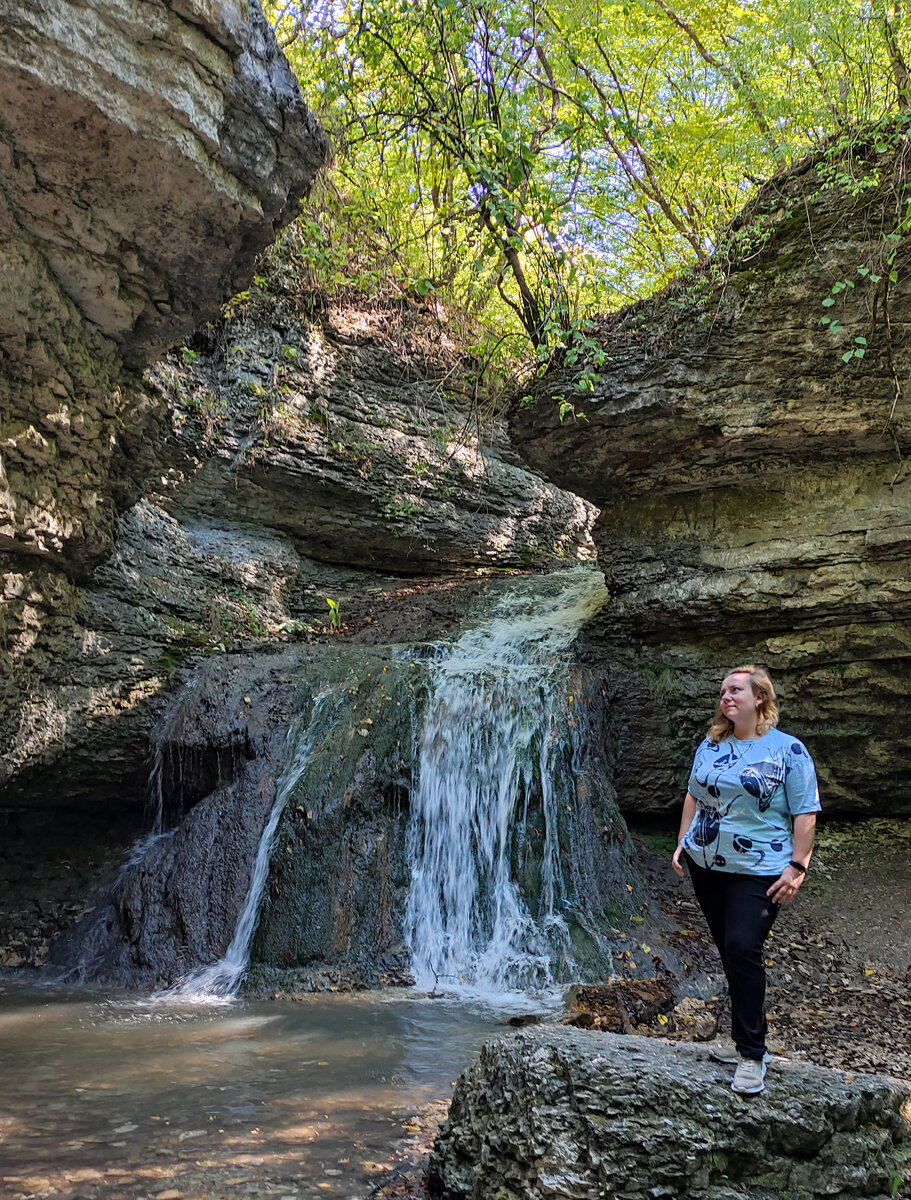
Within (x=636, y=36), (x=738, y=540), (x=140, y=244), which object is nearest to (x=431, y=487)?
(x=738, y=540)

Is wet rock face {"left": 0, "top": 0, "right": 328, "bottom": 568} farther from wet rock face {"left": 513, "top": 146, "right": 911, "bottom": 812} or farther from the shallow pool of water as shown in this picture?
wet rock face {"left": 513, "top": 146, "right": 911, "bottom": 812}

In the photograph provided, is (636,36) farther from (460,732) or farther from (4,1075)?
(4,1075)

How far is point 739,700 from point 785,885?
0.69 m

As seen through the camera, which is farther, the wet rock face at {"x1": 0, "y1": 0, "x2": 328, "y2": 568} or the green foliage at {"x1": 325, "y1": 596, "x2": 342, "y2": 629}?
the green foliage at {"x1": 325, "y1": 596, "x2": 342, "y2": 629}

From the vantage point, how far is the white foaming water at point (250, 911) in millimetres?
6051

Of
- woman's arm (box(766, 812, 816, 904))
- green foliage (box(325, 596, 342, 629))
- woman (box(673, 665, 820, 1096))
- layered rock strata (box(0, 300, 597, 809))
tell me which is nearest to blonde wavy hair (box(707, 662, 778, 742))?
woman (box(673, 665, 820, 1096))

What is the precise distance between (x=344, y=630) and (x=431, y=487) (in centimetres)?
287

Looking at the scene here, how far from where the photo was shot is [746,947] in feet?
9.67

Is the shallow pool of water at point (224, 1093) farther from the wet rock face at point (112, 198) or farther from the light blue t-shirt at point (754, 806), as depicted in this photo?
the wet rock face at point (112, 198)

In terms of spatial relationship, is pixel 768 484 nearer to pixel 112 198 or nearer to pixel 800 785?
pixel 800 785

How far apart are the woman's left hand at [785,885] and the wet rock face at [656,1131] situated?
0.59 m

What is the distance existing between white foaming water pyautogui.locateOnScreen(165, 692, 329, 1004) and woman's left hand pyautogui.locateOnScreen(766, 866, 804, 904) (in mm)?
4254

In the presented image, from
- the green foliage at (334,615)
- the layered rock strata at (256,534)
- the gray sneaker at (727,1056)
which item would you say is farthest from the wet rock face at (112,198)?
the gray sneaker at (727,1056)

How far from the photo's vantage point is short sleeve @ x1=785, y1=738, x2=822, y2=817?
305 cm
